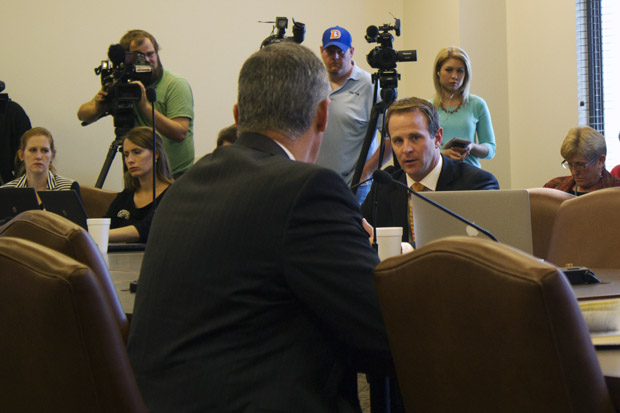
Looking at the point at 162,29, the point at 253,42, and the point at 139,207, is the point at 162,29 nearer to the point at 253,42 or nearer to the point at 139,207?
the point at 253,42

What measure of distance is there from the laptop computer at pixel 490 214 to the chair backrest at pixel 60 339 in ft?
3.91

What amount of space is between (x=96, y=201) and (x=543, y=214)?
7.92 ft

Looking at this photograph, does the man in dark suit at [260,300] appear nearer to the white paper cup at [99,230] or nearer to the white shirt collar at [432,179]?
the white paper cup at [99,230]

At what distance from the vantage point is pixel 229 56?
19.0ft

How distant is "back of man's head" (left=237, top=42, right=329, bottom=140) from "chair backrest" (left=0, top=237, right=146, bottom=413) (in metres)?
0.47

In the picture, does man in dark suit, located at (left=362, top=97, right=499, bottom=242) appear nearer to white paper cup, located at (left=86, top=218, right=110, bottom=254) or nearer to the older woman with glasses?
white paper cup, located at (left=86, top=218, right=110, bottom=254)

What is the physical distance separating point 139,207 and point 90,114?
735 mm

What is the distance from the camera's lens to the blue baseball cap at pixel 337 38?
3.76 meters

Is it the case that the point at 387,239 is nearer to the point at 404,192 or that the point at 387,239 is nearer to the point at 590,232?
the point at 590,232

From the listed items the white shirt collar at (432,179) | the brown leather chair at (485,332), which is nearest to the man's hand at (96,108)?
the white shirt collar at (432,179)

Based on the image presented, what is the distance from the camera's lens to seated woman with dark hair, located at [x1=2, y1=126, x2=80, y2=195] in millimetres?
4254

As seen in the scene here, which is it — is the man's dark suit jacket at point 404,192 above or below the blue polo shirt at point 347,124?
below

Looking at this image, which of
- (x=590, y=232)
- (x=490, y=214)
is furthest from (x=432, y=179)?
(x=490, y=214)

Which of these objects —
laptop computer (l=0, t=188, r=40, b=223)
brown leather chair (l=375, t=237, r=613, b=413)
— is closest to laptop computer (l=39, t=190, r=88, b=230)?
laptop computer (l=0, t=188, r=40, b=223)
